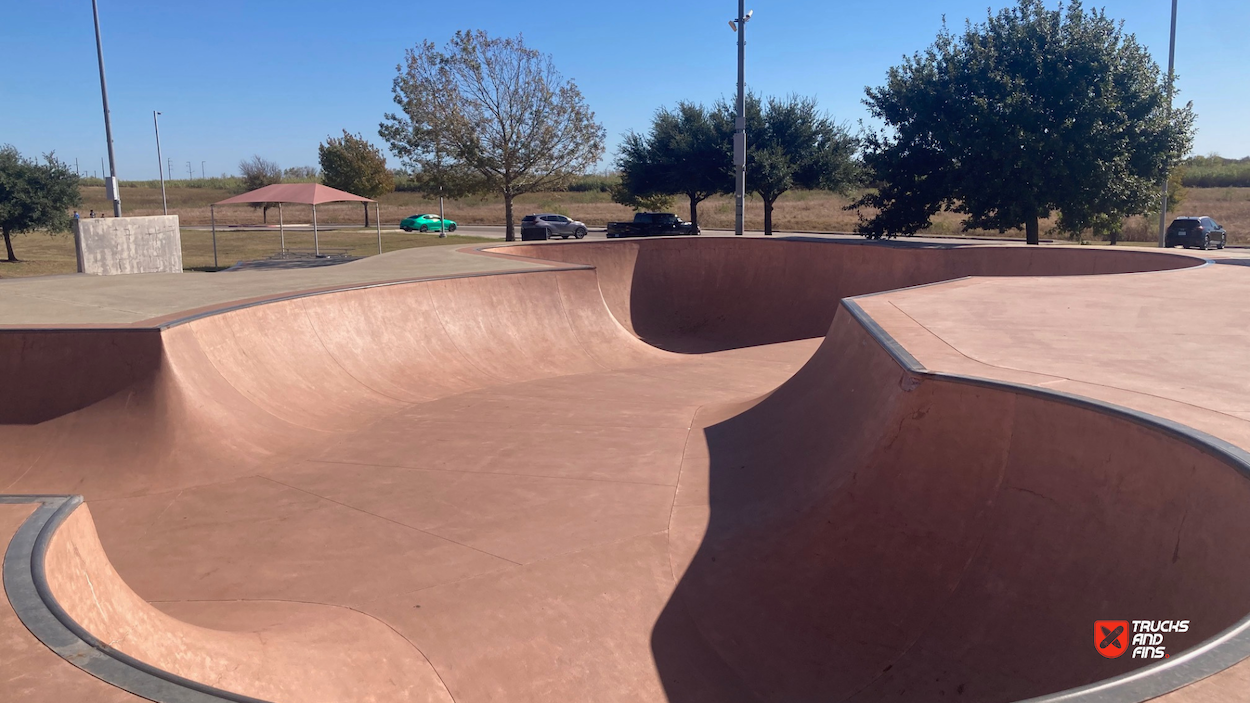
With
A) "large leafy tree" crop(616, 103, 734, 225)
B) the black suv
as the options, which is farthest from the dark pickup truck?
the black suv

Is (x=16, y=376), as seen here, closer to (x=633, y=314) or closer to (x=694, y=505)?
(x=694, y=505)

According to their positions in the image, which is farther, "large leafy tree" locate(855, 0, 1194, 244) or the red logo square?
"large leafy tree" locate(855, 0, 1194, 244)

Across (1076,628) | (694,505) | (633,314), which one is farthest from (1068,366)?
(633,314)

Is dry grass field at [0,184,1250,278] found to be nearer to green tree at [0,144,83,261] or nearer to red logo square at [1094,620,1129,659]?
green tree at [0,144,83,261]

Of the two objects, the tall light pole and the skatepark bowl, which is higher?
the tall light pole

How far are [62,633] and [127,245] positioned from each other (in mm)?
18168

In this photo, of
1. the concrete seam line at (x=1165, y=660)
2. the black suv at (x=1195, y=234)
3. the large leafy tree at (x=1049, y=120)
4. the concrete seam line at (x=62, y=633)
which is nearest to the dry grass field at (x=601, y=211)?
the black suv at (x=1195, y=234)

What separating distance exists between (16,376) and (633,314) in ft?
39.8

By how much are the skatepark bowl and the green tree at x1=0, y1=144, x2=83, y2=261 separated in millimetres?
22656

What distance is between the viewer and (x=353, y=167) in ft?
167

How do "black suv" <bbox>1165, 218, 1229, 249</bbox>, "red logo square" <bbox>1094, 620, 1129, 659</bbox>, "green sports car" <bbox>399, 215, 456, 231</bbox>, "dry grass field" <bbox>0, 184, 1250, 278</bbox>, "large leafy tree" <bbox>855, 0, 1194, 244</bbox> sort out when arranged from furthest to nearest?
"green sports car" <bbox>399, 215, 456, 231</bbox> < "dry grass field" <bbox>0, 184, 1250, 278</bbox> < "black suv" <bbox>1165, 218, 1229, 249</bbox> < "large leafy tree" <bbox>855, 0, 1194, 244</bbox> < "red logo square" <bbox>1094, 620, 1129, 659</bbox>

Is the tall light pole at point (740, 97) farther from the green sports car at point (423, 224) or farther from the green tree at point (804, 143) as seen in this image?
the green sports car at point (423, 224)

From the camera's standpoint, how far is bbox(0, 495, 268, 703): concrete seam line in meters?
2.40

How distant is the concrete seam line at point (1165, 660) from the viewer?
195 cm
